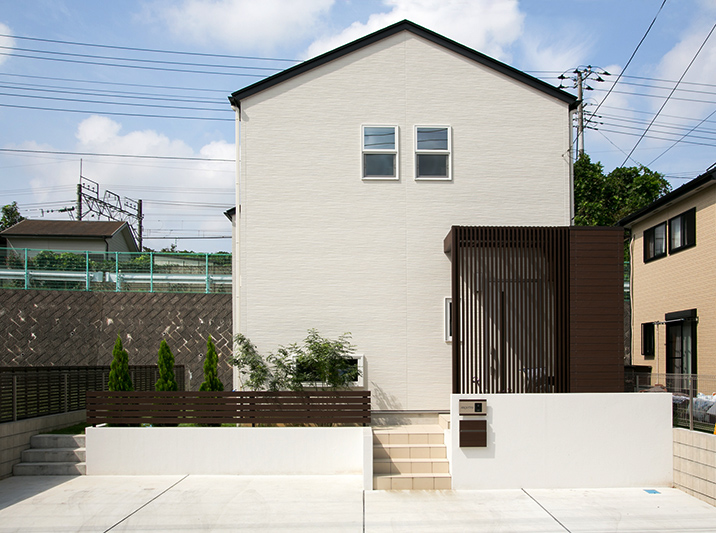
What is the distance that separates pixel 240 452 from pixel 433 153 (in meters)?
6.22

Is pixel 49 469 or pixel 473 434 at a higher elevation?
pixel 473 434

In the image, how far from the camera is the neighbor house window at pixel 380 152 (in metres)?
10.4

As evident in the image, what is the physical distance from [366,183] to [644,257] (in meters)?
8.61

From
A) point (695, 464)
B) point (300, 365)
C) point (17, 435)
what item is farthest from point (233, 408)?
point (695, 464)

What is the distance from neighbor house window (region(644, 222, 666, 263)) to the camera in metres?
13.6

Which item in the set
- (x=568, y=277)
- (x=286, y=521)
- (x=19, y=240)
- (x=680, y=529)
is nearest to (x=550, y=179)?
(x=568, y=277)

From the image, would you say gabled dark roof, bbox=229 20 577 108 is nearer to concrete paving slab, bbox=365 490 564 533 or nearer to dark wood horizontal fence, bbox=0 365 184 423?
dark wood horizontal fence, bbox=0 365 184 423

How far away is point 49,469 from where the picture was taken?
28.4ft

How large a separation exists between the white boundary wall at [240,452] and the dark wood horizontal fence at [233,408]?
28 centimetres

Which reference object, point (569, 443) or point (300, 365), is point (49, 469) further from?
point (569, 443)

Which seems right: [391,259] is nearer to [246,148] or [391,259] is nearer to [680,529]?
[246,148]

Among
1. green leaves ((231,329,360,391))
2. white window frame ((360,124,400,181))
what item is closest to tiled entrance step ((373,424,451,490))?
green leaves ((231,329,360,391))

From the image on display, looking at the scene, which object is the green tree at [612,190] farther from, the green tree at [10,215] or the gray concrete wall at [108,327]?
the green tree at [10,215]

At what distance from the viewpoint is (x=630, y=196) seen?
21.2 meters
